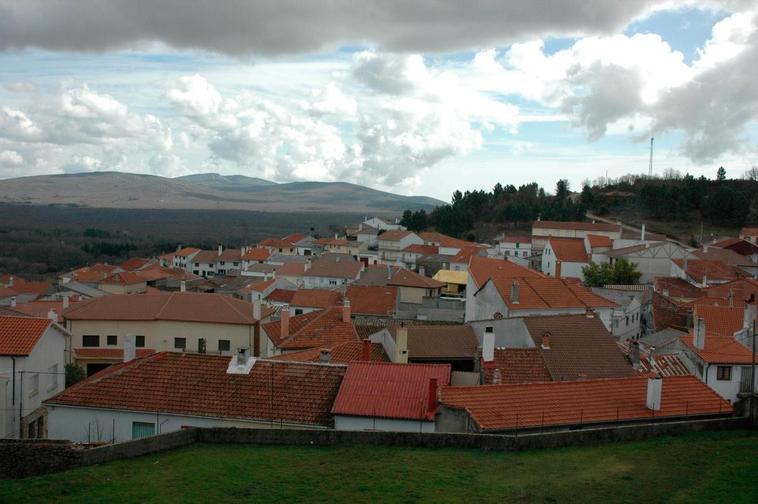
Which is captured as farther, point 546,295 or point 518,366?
point 546,295

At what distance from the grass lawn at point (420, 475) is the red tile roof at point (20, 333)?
8.51 m

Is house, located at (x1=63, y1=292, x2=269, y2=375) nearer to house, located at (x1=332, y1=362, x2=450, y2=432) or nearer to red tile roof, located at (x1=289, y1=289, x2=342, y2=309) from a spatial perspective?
red tile roof, located at (x1=289, y1=289, x2=342, y2=309)

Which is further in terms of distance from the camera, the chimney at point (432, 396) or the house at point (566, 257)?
the house at point (566, 257)

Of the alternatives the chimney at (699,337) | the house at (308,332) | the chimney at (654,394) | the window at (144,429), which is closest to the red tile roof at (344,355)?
the house at (308,332)

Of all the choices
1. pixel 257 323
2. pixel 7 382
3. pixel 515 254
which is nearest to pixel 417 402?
pixel 7 382

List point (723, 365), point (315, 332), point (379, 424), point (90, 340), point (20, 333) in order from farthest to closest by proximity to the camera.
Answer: point (90, 340) < point (315, 332) < point (20, 333) < point (723, 365) < point (379, 424)

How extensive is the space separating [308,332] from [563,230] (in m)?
66.1

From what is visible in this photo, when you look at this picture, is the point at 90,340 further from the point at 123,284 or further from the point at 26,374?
the point at 123,284

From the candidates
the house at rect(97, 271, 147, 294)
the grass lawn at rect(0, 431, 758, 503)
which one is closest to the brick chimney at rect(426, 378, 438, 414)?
the grass lawn at rect(0, 431, 758, 503)

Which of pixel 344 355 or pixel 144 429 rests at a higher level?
pixel 344 355

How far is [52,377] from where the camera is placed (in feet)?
76.6

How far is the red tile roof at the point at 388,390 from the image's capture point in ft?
56.9

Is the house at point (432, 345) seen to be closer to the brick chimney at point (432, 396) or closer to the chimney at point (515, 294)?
the chimney at point (515, 294)

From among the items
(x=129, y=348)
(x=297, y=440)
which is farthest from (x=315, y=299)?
(x=297, y=440)
